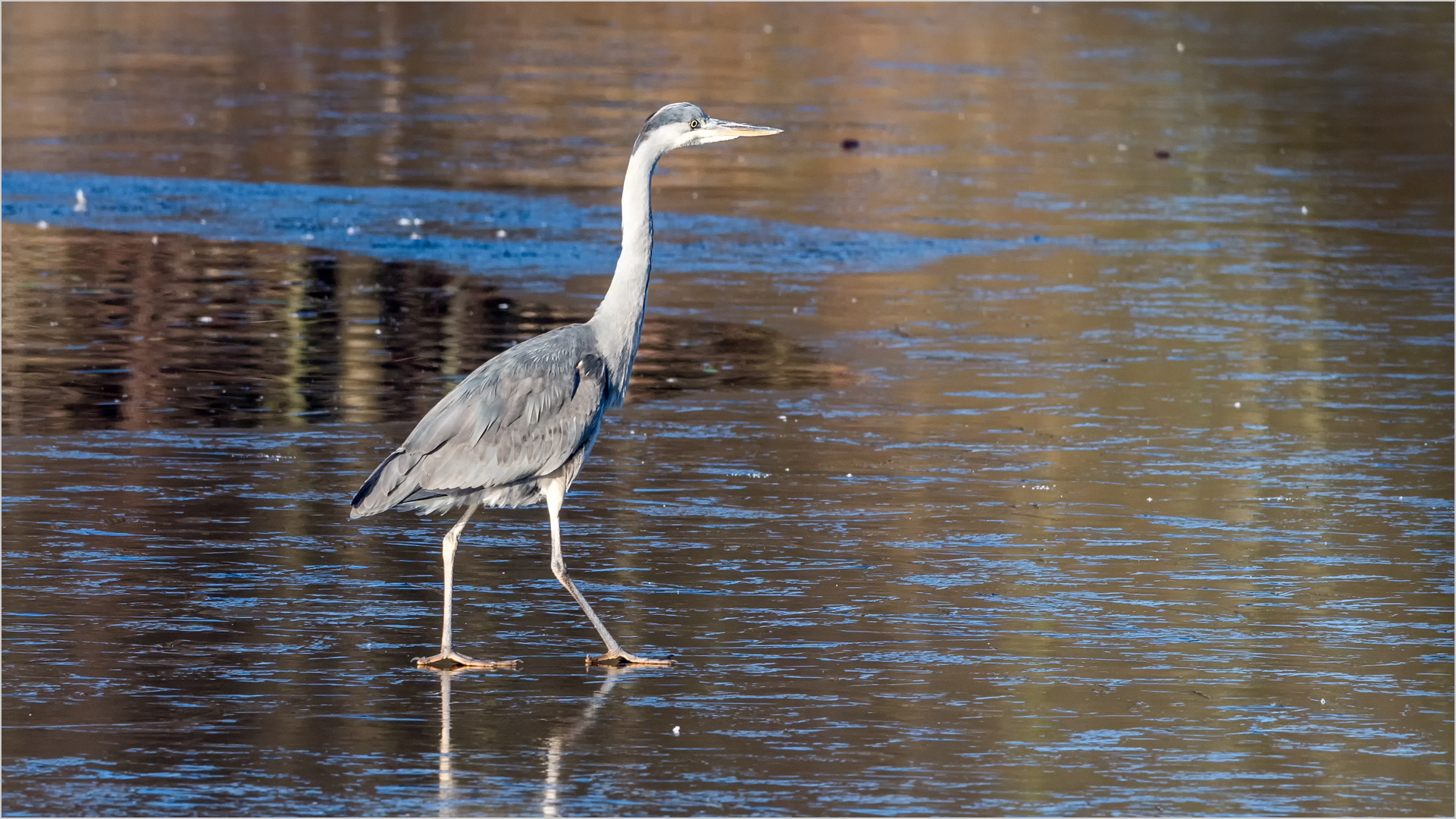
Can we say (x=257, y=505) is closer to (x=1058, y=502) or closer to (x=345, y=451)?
(x=345, y=451)

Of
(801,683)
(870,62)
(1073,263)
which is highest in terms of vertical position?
(870,62)

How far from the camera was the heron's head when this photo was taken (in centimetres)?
966

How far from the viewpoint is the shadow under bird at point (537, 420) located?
903 centimetres

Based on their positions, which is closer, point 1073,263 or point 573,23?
point 1073,263

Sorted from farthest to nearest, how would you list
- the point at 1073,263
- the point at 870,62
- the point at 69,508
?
the point at 870,62
the point at 1073,263
the point at 69,508

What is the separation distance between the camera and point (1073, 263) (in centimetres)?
1939

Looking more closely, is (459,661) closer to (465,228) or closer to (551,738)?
(551,738)

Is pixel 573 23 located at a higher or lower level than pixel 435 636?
higher

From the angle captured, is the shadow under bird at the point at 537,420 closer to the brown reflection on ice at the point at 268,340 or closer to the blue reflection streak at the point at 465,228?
the brown reflection on ice at the point at 268,340

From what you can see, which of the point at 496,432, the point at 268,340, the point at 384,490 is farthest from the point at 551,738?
the point at 268,340

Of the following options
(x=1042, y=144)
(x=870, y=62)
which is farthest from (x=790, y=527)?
(x=870, y=62)

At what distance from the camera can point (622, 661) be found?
349 inches

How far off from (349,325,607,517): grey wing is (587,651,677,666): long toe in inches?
32.7

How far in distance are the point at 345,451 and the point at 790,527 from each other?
110 inches
